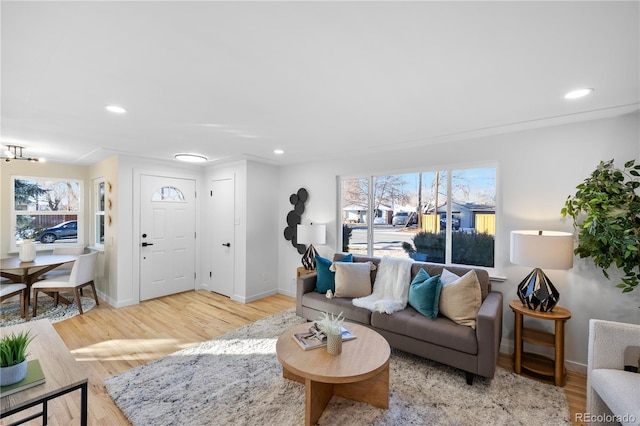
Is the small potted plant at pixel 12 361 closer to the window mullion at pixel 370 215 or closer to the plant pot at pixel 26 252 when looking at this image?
the window mullion at pixel 370 215

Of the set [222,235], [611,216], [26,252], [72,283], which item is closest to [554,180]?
[611,216]

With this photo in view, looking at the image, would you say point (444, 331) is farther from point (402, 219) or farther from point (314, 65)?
point (314, 65)

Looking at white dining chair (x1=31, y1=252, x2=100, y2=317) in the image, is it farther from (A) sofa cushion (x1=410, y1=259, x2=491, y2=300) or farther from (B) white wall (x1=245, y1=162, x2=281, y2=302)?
(A) sofa cushion (x1=410, y1=259, x2=491, y2=300)

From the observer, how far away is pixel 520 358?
2486 millimetres

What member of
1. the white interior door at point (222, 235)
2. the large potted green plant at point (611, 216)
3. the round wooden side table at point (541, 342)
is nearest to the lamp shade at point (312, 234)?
the white interior door at point (222, 235)

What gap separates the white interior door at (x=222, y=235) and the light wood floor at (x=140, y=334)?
0.27 meters

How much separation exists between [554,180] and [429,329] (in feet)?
6.12

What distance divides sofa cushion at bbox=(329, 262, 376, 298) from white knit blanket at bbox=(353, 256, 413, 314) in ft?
0.31

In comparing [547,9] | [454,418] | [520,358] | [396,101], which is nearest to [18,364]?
[454,418]

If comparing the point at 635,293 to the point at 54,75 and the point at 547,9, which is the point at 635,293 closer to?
the point at 547,9

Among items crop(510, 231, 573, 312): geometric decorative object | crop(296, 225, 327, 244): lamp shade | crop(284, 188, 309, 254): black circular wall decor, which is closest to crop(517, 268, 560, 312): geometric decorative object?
crop(510, 231, 573, 312): geometric decorative object

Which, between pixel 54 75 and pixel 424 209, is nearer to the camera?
pixel 54 75

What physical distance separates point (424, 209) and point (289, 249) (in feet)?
7.62

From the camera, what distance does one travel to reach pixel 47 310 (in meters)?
3.93
